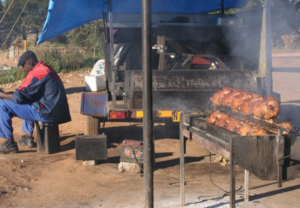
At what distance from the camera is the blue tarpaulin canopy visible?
7.37m

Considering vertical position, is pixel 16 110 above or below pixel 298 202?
above

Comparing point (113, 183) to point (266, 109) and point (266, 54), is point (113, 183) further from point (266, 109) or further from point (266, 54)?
point (266, 54)

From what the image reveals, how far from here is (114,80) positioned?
6.24 metres

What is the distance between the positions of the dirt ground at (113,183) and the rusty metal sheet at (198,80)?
1202 mm

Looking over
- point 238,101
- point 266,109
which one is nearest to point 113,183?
point 238,101

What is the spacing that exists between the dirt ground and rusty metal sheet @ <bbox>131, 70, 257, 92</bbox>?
1202 millimetres

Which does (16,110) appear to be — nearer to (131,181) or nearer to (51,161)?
(51,161)

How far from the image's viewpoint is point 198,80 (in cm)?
574

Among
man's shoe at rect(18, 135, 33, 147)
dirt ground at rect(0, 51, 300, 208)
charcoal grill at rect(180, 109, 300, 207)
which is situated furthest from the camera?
man's shoe at rect(18, 135, 33, 147)

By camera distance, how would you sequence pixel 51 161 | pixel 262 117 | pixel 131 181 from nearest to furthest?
pixel 262 117
pixel 131 181
pixel 51 161

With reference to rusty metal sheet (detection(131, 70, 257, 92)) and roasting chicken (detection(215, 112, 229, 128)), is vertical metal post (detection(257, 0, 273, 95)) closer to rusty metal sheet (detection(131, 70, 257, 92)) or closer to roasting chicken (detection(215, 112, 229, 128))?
rusty metal sheet (detection(131, 70, 257, 92))

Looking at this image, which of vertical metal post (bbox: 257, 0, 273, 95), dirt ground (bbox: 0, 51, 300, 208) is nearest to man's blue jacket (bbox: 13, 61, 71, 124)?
dirt ground (bbox: 0, 51, 300, 208)

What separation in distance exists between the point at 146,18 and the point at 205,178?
107 inches

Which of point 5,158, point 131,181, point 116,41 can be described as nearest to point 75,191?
point 131,181
